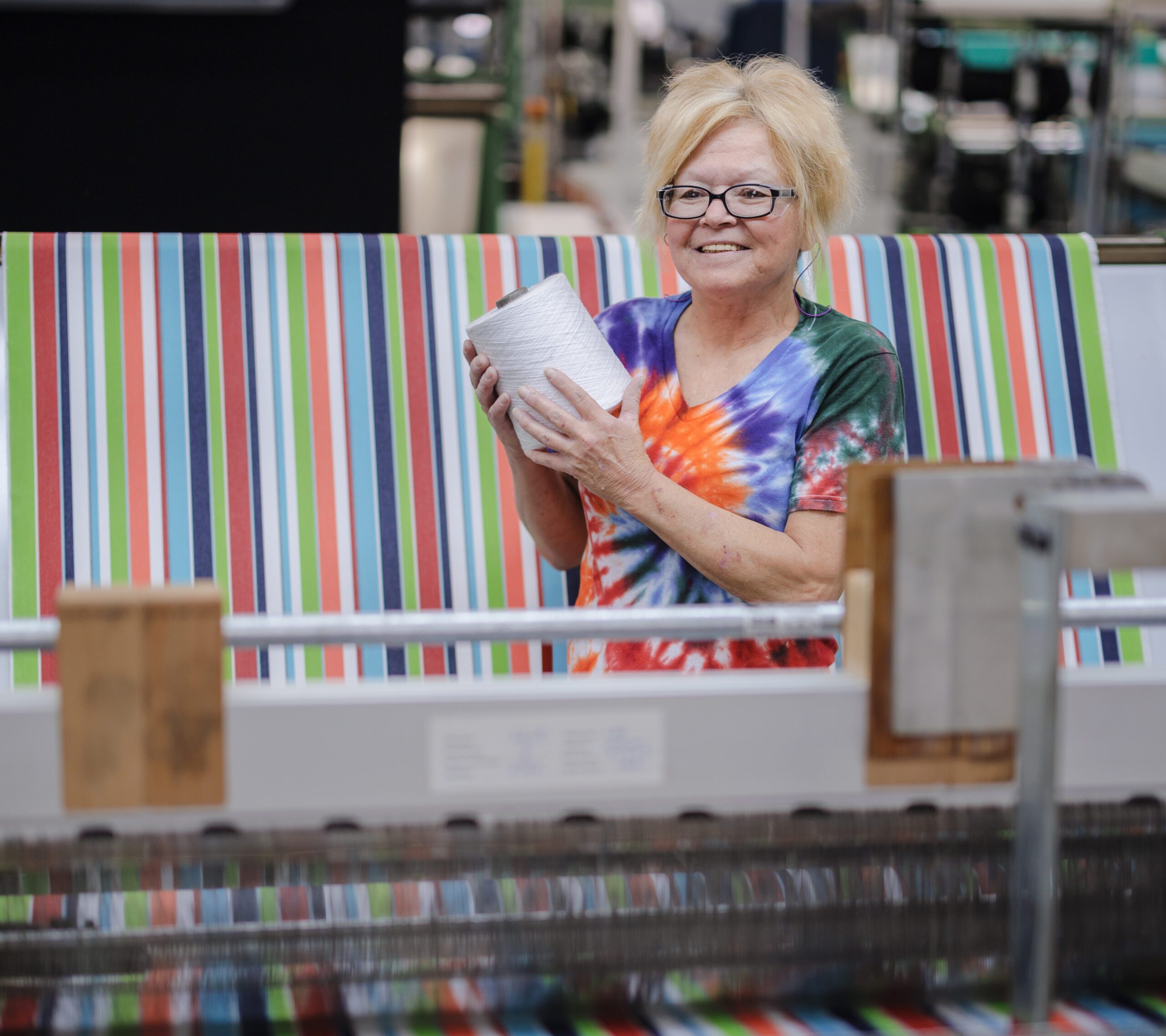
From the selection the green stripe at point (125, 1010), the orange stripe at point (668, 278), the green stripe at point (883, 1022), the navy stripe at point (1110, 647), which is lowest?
the green stripe at point (883, 1022)

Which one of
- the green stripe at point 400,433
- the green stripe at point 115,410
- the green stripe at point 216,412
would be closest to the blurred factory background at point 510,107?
the green stripe at point 400,433

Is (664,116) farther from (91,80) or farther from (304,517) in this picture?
(91,80)

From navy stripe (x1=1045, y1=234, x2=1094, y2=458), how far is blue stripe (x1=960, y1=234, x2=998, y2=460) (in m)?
0.13

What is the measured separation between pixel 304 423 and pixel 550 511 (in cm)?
51

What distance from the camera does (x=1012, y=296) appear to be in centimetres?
210

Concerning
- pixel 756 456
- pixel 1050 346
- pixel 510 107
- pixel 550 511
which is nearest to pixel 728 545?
pixel 756 456

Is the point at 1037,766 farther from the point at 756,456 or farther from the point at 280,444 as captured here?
the point at 280,444

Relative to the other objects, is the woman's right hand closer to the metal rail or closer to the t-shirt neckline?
the t-shirt neckline

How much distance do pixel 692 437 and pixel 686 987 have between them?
0.75m

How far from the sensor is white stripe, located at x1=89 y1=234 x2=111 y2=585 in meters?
1.89

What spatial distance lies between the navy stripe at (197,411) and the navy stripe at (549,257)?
1.58 feet

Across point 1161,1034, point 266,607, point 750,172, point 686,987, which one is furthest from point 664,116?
point 1161,1034

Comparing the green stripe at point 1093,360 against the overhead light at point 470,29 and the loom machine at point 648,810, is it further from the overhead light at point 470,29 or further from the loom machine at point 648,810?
the overhead light at point 470,29

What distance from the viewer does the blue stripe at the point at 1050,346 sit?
2.07 meters
